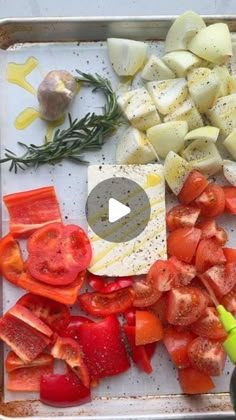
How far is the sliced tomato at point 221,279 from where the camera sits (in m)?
1.86

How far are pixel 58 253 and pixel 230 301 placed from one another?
471 millimetres

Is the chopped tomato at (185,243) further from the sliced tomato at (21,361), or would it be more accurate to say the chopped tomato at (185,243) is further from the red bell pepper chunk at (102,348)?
the sliced tomato at (21,361)

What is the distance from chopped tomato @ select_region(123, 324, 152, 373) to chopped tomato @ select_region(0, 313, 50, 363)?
213 millimetres

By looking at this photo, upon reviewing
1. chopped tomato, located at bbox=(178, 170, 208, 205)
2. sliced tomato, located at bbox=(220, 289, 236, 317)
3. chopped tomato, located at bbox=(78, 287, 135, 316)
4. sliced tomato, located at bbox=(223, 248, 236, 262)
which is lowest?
sliced tomato, located at bbox=(220, 289, 236, 317)

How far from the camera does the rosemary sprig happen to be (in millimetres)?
1938

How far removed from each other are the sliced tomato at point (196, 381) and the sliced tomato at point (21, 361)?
1.17 feet

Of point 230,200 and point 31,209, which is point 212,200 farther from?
point 31,209

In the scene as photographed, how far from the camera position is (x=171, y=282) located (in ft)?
6.08

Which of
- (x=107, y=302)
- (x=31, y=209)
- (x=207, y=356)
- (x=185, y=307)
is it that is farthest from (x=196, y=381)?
(x=31, y=209)

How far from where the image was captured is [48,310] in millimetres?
1880

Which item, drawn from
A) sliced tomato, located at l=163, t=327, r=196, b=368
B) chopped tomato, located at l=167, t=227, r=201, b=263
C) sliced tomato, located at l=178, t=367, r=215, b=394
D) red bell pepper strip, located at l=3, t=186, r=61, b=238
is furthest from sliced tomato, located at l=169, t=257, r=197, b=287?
red bell pepper strip, located at l=3, t=186, r=61, b=238

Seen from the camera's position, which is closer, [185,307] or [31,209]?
[185,307]

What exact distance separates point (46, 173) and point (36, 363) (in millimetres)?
515

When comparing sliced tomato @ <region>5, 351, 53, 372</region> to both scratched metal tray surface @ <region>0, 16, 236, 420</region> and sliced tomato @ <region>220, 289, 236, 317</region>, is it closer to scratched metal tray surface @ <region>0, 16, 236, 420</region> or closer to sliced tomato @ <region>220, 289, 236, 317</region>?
scratched metal tray surface @ <region>0, 16, 236, 420</region>
